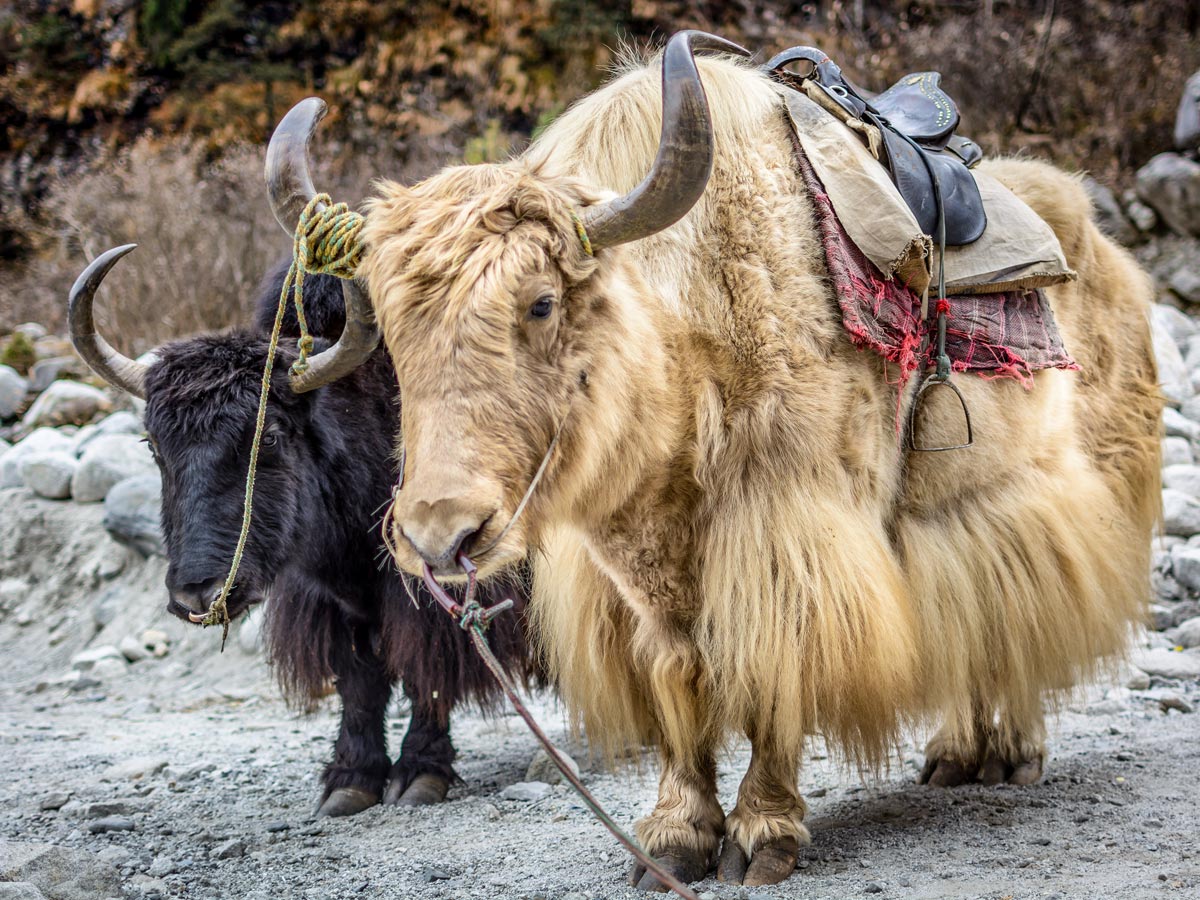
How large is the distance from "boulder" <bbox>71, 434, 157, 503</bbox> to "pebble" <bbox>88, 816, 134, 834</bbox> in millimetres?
4058

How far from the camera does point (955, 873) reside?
301 cm

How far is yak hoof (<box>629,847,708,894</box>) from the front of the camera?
3.05 meters

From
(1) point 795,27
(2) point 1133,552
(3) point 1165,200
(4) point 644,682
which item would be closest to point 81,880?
(4) point 644,682

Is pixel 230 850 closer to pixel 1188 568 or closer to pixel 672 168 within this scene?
pixel 672 168

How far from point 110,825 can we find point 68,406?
19.6ft

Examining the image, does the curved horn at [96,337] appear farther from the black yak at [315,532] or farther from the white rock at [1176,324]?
the white rock at [1176,324]

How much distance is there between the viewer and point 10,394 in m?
9.91

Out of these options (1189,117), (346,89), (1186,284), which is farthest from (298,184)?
(346,89)

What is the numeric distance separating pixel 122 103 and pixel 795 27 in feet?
24.6

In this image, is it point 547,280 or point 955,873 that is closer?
point 547,280

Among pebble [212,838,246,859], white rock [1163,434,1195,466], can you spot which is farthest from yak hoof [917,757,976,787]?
white rock [1163,434,1195,466]

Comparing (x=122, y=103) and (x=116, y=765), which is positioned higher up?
(x=122, y=103)

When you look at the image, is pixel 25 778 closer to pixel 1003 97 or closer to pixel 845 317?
pixel 845 317

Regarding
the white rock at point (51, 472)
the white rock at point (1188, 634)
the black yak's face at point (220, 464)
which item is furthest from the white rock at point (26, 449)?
the white rock at point (1188, 634)
